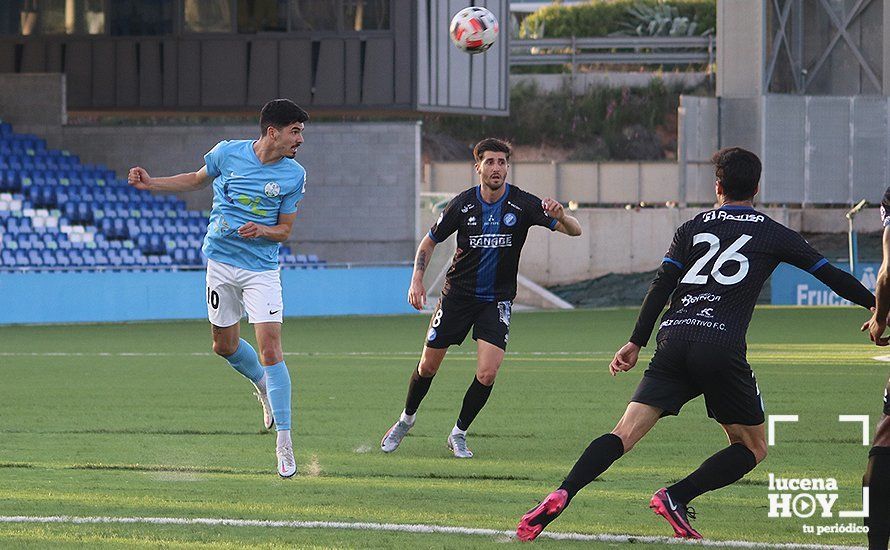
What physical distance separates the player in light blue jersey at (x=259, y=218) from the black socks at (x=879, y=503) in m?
3.57

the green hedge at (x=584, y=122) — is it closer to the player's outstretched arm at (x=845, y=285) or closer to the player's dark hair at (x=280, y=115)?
the player's dark hair at (x=280, y=115)

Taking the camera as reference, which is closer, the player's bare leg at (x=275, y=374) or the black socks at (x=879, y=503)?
the black socks at (x=879, y=503)

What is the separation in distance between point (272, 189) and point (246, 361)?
1576 mm

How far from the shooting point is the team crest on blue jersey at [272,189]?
8172mm

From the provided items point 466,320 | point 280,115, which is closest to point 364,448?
point 466,320

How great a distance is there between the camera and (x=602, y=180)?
43.6m

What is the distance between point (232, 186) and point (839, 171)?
1259 inches

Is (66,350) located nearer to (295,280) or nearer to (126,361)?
(126,361)

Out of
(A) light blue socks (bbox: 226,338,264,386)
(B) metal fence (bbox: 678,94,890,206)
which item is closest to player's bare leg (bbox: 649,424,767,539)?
(A) light blue socks (bbox: 226,338,264,386)

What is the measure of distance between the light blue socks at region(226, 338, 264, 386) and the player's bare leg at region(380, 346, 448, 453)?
99cm

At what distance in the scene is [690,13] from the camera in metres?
62.5

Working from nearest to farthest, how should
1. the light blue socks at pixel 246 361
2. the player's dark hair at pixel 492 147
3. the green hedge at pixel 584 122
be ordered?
the player's dark hair at pixel 492 147, the light blue socks at pixel 246 361, the green hedge at pixel 584 122

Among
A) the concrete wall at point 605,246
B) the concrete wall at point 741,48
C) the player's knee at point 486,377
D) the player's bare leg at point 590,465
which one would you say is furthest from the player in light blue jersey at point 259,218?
the concrete wall at point 741,48

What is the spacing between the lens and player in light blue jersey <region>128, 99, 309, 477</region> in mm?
8086
